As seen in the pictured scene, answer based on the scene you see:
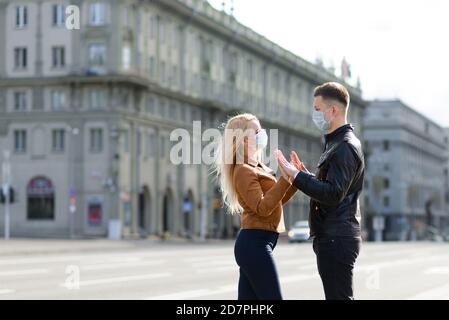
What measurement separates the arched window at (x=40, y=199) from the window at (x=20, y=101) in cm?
→ 504

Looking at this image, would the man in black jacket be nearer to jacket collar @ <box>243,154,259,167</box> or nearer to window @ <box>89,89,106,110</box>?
jacket collar @ <box>243,154,259,167</box>

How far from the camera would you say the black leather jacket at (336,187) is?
5477 millimetres

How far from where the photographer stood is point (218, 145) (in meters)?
6.41

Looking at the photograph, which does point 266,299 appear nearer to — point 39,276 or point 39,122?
point 39,276

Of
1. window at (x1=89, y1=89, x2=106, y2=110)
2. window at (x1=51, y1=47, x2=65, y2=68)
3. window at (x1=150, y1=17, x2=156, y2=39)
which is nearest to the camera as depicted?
window at (x1=89, y1=89, x2=106, y2=110)

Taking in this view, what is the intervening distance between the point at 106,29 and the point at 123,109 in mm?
5646

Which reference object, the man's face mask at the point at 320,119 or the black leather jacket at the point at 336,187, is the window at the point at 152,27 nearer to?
the man's face mask at the point at 320,119

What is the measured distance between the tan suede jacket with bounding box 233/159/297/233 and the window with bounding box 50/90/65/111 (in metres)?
60.6

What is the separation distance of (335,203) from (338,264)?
0.38 meters

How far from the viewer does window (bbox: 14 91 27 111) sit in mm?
66688

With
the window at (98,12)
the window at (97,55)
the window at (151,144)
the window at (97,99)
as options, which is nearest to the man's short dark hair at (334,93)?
the window at (97,99)

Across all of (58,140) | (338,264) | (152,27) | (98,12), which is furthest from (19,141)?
(338,264)

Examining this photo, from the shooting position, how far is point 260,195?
19.7ft

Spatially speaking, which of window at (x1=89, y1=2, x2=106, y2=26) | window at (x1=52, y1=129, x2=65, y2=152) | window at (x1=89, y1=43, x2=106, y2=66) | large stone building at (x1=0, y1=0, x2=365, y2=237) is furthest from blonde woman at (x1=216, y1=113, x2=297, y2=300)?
window at (x1=52, y1=129, x2=65, y2=152)
